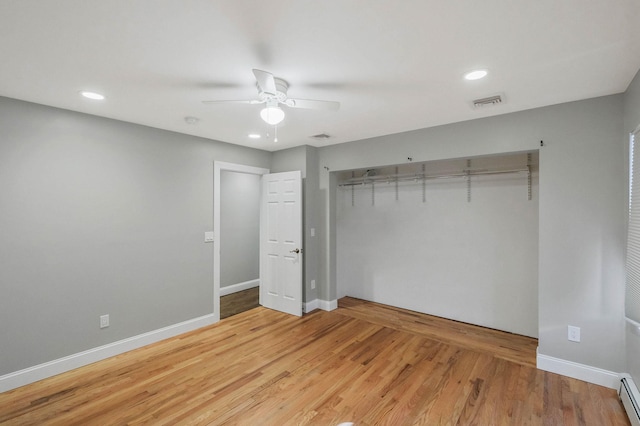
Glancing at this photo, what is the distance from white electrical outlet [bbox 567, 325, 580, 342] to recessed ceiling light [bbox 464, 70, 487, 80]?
2371 mm

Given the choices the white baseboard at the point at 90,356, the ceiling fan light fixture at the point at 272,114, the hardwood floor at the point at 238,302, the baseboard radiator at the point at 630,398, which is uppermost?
the ceiling fan light fixture at the point at 272,114

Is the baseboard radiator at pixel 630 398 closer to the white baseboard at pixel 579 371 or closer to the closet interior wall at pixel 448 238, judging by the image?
the white baseboard at pixel 579 371

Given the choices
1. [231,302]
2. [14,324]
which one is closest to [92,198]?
[14,324]

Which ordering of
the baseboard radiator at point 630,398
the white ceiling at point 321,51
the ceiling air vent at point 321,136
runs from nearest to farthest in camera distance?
the white ceiling at point 321,51, the baseboard radiator at point 630,398, the ceiling air vent at point 321,136

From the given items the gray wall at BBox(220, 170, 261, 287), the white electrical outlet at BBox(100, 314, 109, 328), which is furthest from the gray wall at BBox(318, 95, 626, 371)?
the white electrical outlet at BBox(100, 314, 109, 328)

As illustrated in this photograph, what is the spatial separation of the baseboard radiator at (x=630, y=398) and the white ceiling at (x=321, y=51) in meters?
2.34

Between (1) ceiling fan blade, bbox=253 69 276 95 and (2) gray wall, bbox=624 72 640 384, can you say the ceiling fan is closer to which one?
(1) ceiling fan blade, bbox=253 69 276 95

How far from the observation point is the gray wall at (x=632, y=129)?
2.10 meters

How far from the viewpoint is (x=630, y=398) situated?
2.10 metres

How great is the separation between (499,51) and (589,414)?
2.69 metres

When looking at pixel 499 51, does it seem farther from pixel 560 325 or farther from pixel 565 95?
pixel 560 325

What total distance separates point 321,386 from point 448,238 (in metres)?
2.60

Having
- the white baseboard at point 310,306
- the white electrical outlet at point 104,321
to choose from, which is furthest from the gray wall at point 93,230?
the white baseboard at point 310,306

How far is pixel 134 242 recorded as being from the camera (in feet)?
10.8
